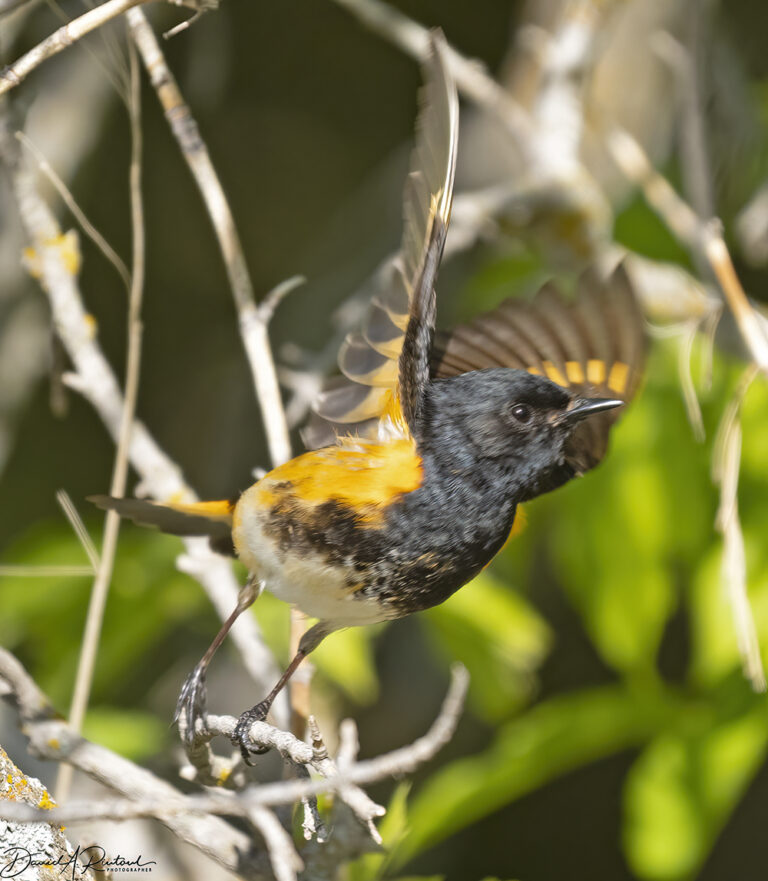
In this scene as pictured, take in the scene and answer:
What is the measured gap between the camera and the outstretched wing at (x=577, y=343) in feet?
5.42

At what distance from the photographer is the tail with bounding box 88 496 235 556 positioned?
148 cm

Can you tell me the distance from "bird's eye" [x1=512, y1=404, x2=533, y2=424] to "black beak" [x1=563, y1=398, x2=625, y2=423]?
6 cm

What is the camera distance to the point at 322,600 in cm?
129

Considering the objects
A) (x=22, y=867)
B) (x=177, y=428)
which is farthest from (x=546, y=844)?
(x=22, y=867)

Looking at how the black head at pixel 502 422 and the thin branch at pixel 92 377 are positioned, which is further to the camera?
the thin branch at pixel 92 377

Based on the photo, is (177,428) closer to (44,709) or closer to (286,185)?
(286,185)

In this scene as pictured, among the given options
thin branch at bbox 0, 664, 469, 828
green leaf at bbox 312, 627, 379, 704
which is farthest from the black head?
green leaf at bbox 312, 627, 379, 704

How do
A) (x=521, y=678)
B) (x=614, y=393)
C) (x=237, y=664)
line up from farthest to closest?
(x=237, y=664) → (x=521, y=678) → (x=614, y=393)

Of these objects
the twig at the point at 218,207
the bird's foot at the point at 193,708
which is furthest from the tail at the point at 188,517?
the bird's foot at the point at 193,708

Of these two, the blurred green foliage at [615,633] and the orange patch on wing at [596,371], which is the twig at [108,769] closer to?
the blurred green foliage at [615,633]

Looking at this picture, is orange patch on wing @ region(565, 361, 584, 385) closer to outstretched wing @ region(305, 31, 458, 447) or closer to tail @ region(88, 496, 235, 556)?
outstretched wing @ region(305, 31, 458, 447)

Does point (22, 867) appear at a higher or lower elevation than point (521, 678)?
higher

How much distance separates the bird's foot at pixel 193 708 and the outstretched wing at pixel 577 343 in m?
0.62

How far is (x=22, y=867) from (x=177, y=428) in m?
2.59
